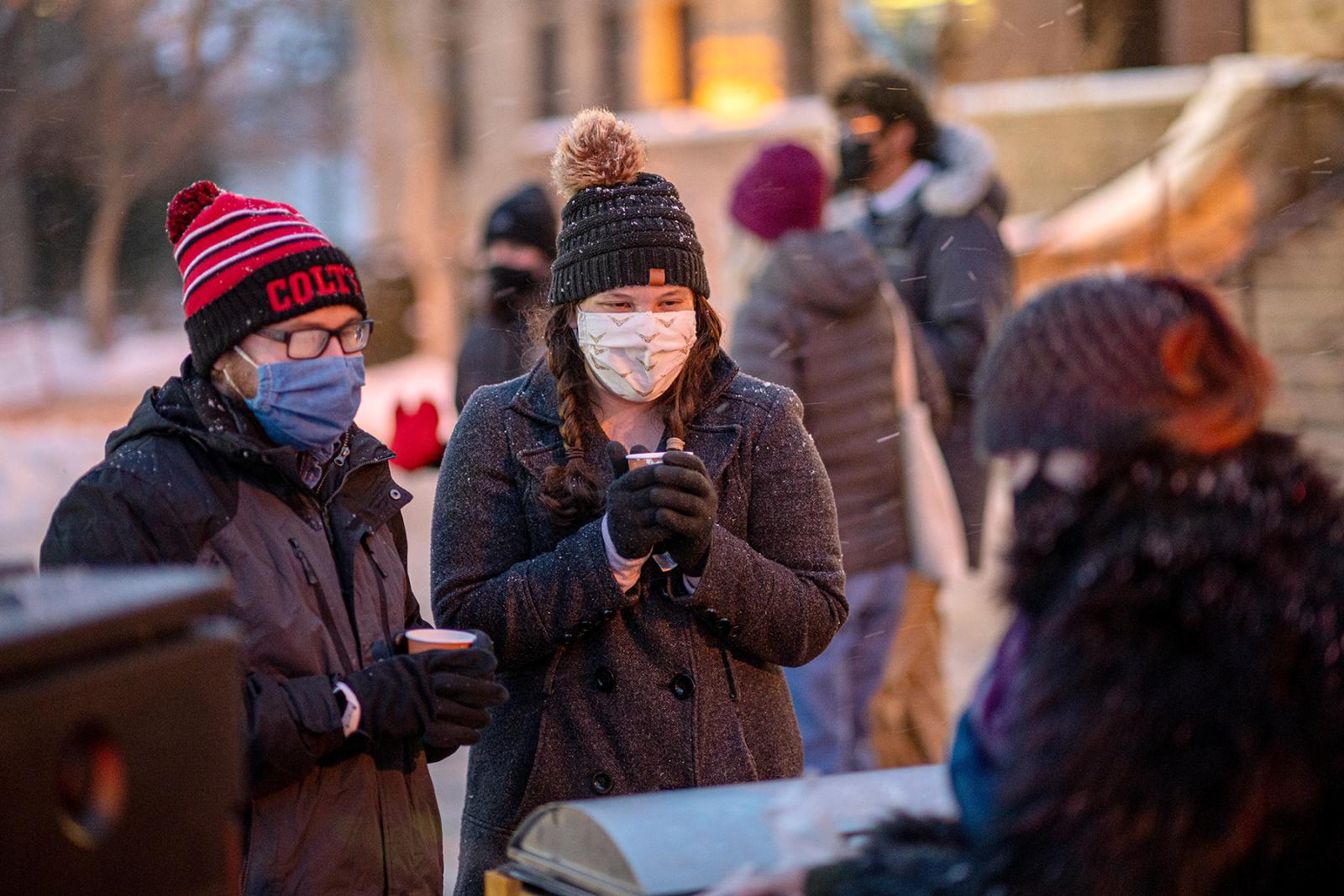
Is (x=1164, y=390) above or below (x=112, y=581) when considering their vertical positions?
above

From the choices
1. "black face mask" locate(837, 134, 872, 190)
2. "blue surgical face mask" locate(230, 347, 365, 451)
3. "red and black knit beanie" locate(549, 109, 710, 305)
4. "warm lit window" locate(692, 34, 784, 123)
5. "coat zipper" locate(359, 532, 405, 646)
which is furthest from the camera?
"warm lit window" locate(692, 34, 784, 123)

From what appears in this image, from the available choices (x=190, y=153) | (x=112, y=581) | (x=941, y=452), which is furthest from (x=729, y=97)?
(x=112, y=581)

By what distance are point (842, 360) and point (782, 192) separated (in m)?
0.59

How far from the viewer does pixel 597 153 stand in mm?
3105

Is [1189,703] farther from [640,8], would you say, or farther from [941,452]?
[640,8]

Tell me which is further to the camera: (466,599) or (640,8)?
(640,8)

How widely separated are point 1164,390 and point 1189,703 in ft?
1.27

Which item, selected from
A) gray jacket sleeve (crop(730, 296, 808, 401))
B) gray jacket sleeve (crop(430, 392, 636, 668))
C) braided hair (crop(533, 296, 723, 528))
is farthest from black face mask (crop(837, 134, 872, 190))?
gray jacket sleeve (crop(430, 392, 636, 668))

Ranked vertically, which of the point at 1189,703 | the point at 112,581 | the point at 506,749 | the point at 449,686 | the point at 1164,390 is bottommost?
the point at 506,749

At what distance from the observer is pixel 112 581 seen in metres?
1.82

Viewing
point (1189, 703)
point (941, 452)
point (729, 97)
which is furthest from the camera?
point (729, 97)

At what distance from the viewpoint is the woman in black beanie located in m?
2.96

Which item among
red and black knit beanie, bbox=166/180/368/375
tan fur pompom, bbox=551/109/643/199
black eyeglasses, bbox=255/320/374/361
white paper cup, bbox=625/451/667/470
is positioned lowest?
white paper cup, bbox=625/451/667/470

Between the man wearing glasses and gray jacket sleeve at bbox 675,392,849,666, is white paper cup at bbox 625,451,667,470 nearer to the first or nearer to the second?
gray jacket sleeve at bbox 675,392,849,666
